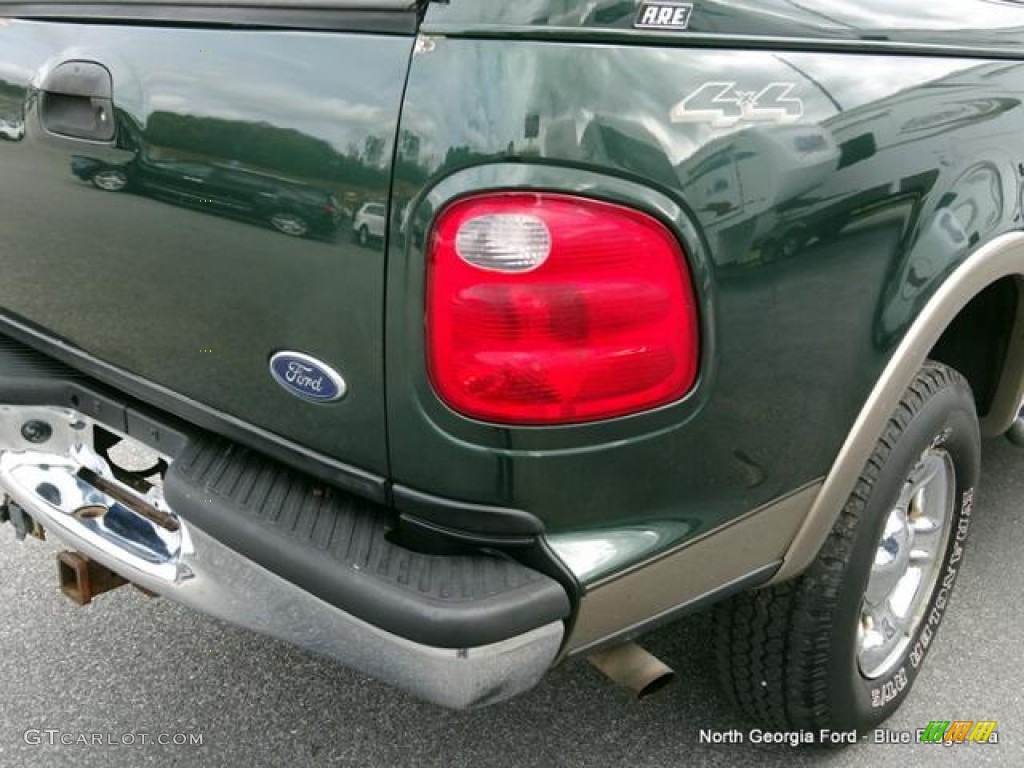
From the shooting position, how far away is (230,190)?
1.57 metres

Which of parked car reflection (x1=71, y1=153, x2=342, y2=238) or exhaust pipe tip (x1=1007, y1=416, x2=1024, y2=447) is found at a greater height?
parked car reflection (x1=71, y1=153, x2=342, y2=238)

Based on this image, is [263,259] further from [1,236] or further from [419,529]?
[1,236]

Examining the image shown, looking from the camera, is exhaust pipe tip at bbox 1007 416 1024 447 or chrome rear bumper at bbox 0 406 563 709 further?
exhaust pipe tip at bbox 1007 416 1024 447

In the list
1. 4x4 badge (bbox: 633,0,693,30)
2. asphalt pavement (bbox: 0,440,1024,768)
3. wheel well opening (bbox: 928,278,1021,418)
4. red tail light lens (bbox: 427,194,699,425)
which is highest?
4x4 badge (bbox: 633,0,693,30)

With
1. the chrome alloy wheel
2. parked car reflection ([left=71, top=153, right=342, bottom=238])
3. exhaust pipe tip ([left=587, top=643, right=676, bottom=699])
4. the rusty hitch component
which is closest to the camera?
parked car reflection ([left=71, top=153, right=342, bottom=238])

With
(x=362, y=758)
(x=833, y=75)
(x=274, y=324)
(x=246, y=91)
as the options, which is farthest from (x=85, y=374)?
(x=833, y=75)

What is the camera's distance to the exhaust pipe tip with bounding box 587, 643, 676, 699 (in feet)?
6.00

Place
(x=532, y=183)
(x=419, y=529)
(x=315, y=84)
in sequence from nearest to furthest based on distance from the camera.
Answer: (x=532, y=183) → (x=315, y=84) → (x=419, y=529)

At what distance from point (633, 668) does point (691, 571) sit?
Result: 285 millimetres

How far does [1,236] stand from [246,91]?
80 centimetres

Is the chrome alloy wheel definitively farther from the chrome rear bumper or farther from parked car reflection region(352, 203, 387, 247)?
parked car reflection region(352, 203, 387, 247)

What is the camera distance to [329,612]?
5.06 ft

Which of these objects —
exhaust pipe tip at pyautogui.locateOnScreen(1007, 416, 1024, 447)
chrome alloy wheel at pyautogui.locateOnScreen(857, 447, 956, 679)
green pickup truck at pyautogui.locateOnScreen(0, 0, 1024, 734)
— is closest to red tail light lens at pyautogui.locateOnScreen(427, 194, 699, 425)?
green pickup truck at pyautogui.locateOnScreen(0, 0, 1024, 734)

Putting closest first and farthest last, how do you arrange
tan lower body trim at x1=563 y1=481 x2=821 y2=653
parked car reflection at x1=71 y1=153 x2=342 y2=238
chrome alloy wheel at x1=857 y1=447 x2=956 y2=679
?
parked car reflection at x1=71 y1=153 x2=342 y2=238, tan lower body trim at x1=563 y1=481 x2=821 y2=653, chrome alloy wheel at x1=857 y1=447 x2=956 y2=679
